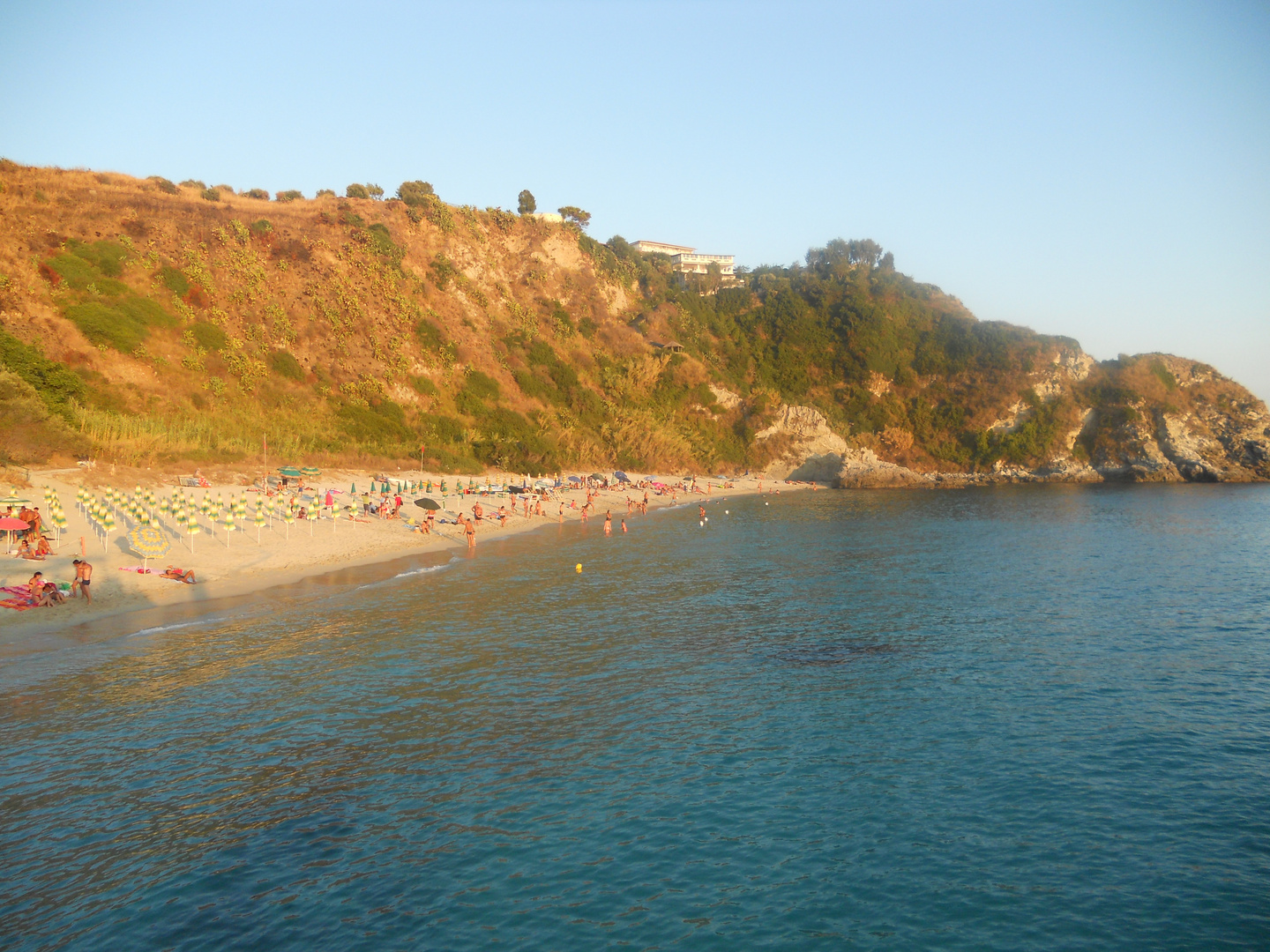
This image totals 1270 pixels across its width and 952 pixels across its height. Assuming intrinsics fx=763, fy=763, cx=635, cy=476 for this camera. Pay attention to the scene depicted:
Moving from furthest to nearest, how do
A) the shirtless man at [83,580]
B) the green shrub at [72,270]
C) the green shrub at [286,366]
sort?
the green shrub at [286,366] → the green shrub at [72,270] → the shirtless man at [83,580]

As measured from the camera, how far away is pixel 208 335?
5394 cm

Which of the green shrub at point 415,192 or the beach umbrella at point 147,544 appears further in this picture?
the green shrub at point 415,192

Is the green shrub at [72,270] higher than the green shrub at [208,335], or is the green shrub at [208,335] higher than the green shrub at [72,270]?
the green shrub at [72,270]

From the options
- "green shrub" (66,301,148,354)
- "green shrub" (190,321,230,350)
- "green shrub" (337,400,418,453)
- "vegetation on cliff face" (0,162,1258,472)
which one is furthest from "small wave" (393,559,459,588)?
"green shrub" (190,321,230,350)

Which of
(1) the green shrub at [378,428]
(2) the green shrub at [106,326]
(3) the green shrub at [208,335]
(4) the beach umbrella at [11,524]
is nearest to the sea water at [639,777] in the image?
(4) the beach umbrella at [11,524]

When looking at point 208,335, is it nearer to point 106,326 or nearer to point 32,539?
point 106,326

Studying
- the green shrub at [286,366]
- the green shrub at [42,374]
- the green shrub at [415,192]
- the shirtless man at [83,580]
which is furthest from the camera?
the green shrub at [415,192]

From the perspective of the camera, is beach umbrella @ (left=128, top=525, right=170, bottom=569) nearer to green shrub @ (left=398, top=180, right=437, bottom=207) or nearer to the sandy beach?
the sandy beach

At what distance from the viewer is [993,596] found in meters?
29.4

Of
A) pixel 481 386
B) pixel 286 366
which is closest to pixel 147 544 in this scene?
pixel 286 366

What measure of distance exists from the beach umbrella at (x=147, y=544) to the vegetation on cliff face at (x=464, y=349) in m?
10.0

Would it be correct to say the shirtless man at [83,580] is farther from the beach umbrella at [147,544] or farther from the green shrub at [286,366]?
the green shrub at [286,366]

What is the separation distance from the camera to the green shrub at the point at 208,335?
53.4 m

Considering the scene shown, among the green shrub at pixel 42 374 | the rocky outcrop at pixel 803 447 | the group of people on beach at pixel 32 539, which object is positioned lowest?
the group of people on beach at pixel 32 539
